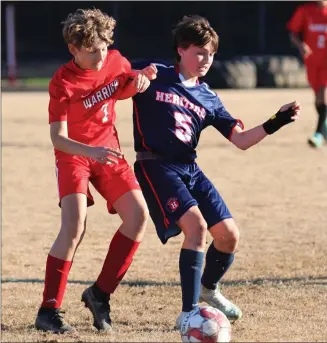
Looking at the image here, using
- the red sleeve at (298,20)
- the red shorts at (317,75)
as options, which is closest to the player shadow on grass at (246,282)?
the red shorts at (317,75)

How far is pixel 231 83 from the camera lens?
2648 cm

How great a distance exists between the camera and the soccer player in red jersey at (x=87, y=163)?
4.99m

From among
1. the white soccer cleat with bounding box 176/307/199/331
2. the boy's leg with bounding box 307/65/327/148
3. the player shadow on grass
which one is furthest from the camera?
the boy's leg with bounding box 307/65/327/148

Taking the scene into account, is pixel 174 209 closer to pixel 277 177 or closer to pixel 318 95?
pixel 277 177

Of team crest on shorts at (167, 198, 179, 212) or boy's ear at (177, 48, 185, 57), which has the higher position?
boy's ear at (177, 48, 185, 57)

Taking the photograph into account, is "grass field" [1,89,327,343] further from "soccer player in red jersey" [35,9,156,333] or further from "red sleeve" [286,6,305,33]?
"red sleeve" [286,6,305,33]

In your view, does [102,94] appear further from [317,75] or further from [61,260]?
[317,75]

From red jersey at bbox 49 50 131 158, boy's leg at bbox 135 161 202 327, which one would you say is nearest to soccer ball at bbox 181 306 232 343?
boy's leg at bbox 135 161 202 327

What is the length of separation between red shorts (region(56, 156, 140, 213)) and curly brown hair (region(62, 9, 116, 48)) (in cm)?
61

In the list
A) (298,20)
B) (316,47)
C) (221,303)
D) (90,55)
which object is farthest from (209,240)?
(298,20)

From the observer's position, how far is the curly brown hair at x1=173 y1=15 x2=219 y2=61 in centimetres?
521

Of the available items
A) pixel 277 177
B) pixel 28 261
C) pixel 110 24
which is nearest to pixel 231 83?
pixel 277 177

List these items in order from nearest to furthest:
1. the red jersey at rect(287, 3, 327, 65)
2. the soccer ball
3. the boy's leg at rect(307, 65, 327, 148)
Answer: the soccer ball
the boy's leg at rect(307, 65, 327, 148)
the red jersey at rect(287, 3, 327, 65)

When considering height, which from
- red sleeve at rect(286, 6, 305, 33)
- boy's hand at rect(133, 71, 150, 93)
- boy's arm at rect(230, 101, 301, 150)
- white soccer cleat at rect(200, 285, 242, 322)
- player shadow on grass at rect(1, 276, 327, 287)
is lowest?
player shadow on grass at rect(1, 276, 327, 287)
